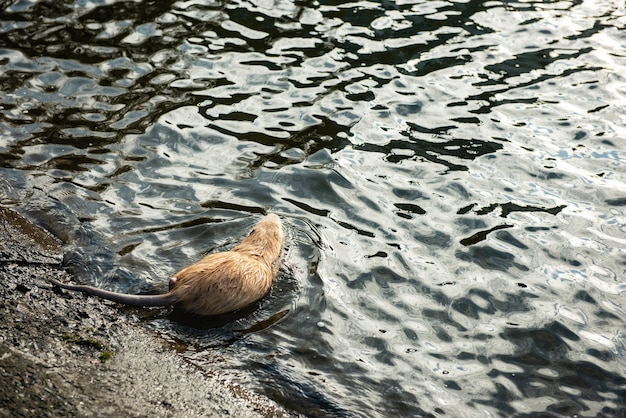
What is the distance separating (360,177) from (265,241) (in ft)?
5.05

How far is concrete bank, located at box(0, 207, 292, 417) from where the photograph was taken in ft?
13.0

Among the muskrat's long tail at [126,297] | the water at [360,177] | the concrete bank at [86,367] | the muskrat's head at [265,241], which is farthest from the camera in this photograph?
the muskrat's head at [265,241]

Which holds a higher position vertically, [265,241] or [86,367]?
[86,367]

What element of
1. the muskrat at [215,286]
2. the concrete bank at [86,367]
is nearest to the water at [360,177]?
the muskrat at [215,286]

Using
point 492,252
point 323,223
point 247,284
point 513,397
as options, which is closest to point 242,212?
point 323,223

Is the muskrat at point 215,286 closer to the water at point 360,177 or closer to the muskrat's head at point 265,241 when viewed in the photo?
the muskrat's head at point 265,241

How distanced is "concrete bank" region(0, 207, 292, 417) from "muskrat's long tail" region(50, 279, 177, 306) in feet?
0.29

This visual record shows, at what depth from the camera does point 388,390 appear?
4832 millimetres

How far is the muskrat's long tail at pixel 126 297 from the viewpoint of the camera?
4.94 meters

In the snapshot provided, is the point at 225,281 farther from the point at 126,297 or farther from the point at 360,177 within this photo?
the point at 360,177

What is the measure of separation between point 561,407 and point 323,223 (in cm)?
250

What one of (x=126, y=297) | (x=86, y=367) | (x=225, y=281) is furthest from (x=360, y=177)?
(x=86, y=367)

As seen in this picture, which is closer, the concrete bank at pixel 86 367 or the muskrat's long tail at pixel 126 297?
the concrete bank at pixel 86 367

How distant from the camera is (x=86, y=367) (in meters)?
4.29
